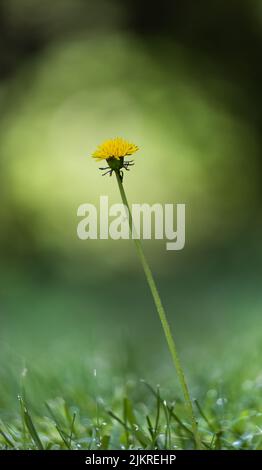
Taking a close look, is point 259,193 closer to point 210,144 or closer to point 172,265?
point 210,144

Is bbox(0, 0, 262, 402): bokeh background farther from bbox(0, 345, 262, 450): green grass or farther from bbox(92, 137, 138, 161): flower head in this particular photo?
bbox(92, 137, 138, 161): flower head

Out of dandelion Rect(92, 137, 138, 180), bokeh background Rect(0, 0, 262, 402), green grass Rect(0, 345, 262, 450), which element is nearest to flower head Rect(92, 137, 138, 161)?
dandelion Rect(92, 137, 138, 180)

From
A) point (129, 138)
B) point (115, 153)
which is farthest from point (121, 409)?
point (129, 138)

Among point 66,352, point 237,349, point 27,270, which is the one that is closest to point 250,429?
point 237,349

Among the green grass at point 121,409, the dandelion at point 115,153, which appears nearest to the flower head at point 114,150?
the dandelion at point 115,153

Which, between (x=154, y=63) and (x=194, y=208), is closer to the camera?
(x=194, y=208)
